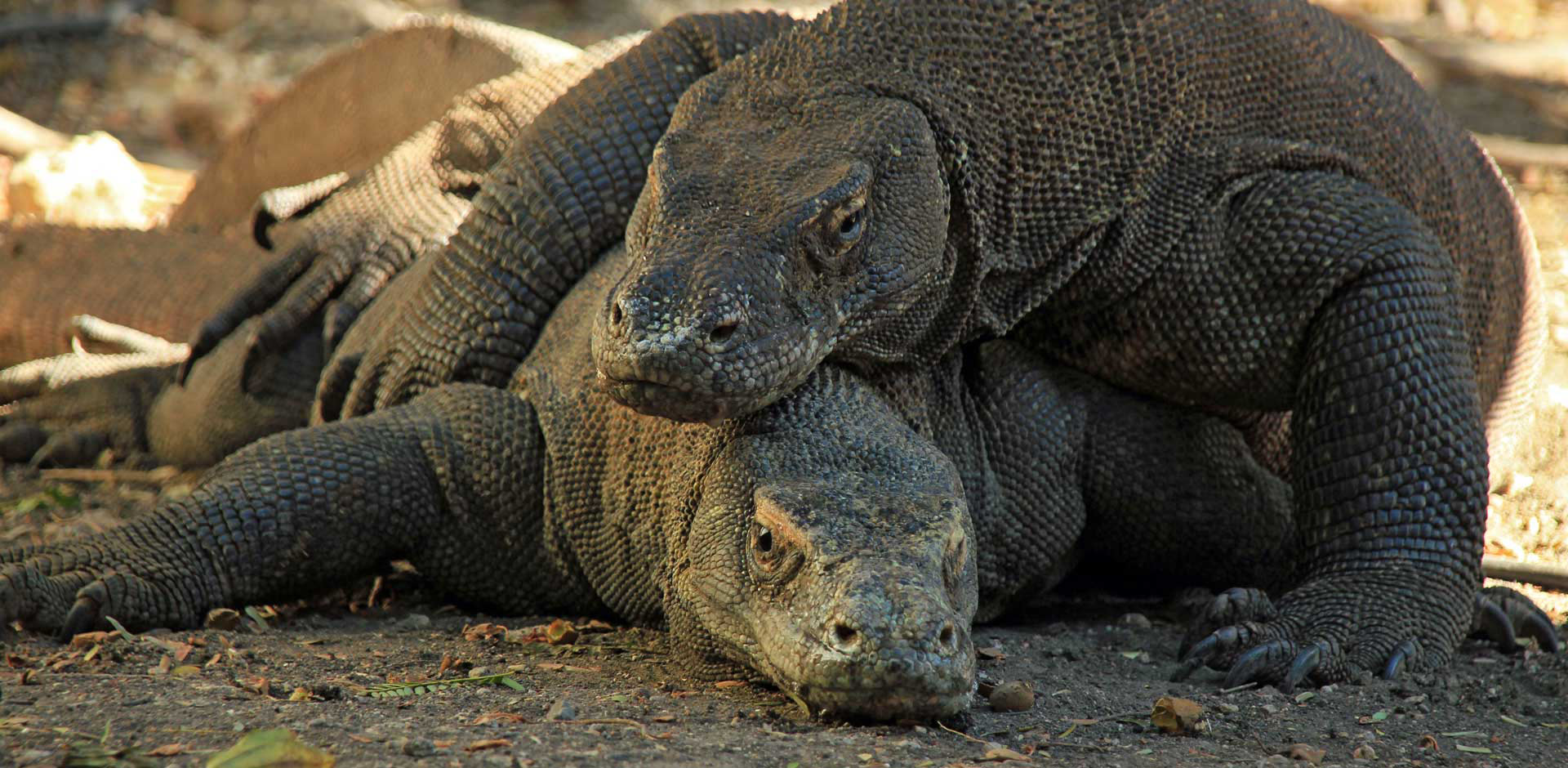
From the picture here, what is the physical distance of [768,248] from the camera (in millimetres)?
3496

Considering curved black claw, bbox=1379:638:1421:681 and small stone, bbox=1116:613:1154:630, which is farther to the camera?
small stone, bbox=1116:613:1154:630

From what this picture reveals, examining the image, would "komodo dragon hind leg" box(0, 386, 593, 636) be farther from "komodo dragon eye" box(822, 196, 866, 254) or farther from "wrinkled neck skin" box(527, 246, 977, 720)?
Result: "komodo dragon eye" box(822, 196, 866, 254)

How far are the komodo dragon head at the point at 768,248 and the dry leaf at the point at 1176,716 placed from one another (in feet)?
3.59

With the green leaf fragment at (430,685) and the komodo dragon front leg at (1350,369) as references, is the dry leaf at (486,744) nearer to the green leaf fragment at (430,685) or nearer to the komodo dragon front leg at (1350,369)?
the green leaf fragment at (430,685)

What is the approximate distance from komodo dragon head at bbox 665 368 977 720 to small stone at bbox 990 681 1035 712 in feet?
0.82

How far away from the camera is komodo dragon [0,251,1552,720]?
3580 mm

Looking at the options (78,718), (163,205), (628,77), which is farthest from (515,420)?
(163,205)

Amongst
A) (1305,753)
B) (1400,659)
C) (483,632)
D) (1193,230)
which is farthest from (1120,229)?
(483,632)

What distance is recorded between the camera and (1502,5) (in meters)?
14.3

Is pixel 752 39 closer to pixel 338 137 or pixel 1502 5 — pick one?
pixel 338 137

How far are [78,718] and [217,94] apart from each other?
979 cm

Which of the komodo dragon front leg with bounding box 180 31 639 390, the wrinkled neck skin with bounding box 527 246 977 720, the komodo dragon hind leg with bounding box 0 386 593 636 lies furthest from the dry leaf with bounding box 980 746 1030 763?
the komodo dragon front leg with bounding box 180 31 639 390

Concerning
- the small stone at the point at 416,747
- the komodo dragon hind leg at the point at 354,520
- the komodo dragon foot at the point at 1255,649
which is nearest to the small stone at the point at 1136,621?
the komodo dragon foot at the point at 1255,649

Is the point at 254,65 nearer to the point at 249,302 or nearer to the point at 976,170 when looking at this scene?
the point at 249,302
